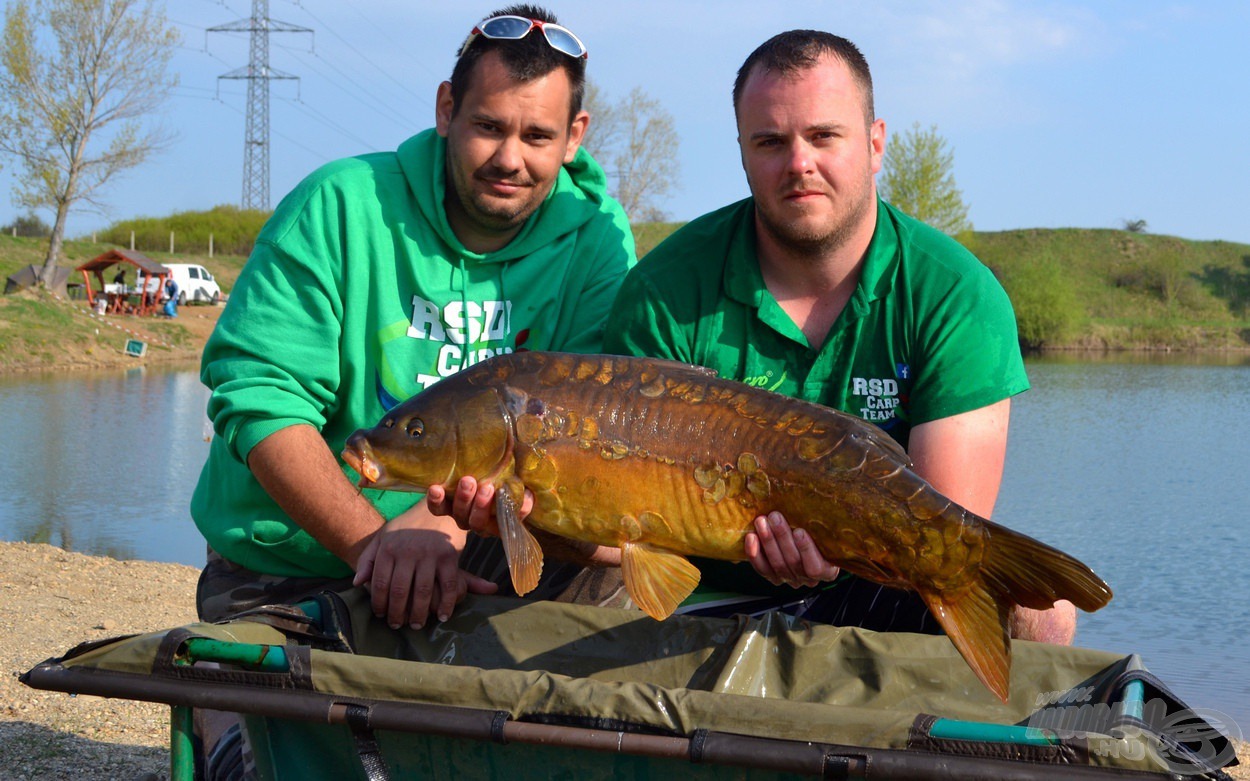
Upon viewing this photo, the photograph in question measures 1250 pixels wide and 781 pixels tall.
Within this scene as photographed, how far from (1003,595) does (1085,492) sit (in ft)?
35.4

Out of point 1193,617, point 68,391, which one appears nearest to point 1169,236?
point 68,391

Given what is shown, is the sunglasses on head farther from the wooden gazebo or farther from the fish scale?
the wooden gazebo

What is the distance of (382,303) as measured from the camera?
3.33m

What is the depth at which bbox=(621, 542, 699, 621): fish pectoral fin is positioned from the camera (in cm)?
241

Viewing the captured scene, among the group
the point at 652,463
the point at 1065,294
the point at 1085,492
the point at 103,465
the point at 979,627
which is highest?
the point at 1065,294

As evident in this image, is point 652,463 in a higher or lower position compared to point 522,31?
lower

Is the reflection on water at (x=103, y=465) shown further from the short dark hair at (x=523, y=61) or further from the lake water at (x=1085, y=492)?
the short dark hair at (x=523, y=61)

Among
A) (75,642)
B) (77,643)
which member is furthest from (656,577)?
(75,642)

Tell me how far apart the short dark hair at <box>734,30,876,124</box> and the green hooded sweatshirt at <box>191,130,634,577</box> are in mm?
770

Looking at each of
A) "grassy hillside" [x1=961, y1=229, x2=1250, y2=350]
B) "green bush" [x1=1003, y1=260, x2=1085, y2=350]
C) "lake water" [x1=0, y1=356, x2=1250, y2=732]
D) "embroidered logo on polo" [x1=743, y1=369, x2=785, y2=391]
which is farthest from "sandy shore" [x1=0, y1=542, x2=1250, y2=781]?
"grassy hillside" [x1=961, y1=229, x2=1250, y2=350]

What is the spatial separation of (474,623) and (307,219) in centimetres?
121

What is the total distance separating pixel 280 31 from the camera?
46750 mm

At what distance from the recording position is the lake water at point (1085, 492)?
7234mm

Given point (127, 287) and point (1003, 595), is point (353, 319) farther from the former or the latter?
point (127, 287)
